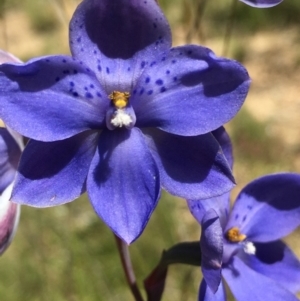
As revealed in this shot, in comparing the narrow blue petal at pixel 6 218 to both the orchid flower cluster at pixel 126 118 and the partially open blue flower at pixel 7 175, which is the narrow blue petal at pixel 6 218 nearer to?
the partially open blue flower at pixel 7 175

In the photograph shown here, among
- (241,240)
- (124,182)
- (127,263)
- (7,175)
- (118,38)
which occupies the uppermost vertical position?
(118,38)

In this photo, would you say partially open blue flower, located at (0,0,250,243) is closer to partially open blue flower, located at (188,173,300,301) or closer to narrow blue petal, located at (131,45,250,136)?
narrow blue petal, located at (131,45,250,136)

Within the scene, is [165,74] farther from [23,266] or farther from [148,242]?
[23,266]

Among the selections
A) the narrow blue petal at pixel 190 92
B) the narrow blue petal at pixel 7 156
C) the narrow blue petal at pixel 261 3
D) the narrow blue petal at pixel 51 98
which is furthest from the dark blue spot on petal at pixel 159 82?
the narrow blue petal at pixel 7 156

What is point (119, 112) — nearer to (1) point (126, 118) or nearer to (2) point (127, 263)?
(1) point (126, 118)

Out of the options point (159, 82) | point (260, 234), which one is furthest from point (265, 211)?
point (159, 82)

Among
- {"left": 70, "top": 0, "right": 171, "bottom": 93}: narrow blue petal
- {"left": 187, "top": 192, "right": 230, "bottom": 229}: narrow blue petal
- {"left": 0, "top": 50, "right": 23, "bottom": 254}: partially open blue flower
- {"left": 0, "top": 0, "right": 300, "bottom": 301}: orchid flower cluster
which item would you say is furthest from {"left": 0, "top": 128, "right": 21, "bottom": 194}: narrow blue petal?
{"left": 187, "top": 192, "right": 230, "bottom": 229}: narrow blue petal
